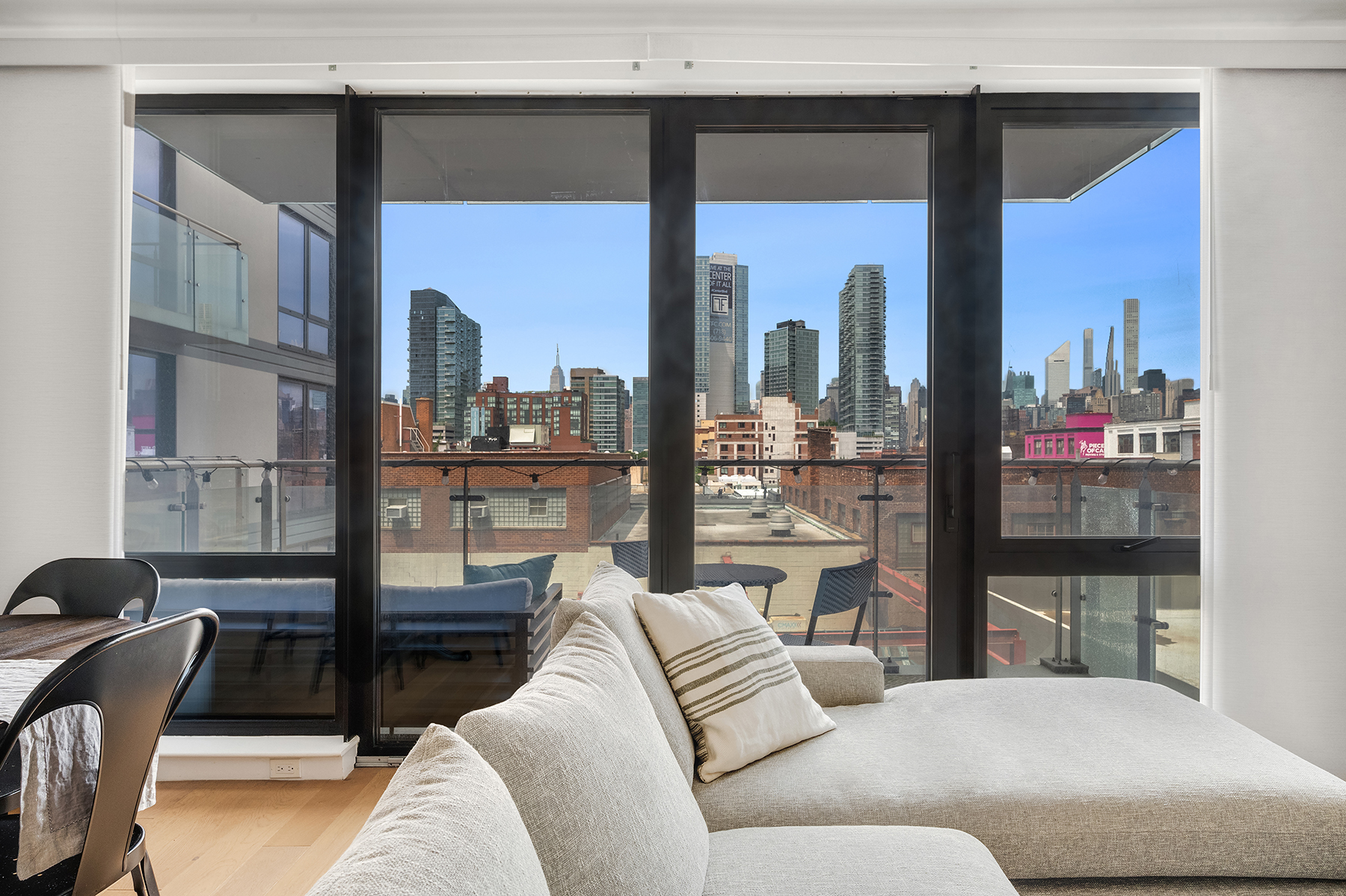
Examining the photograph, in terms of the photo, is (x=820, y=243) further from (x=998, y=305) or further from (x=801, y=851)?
(x=801, y=851)

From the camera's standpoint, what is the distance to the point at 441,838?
66 cm

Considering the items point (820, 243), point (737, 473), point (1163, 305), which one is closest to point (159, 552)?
point (737, 473)

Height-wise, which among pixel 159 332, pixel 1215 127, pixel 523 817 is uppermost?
pixel 1215 127

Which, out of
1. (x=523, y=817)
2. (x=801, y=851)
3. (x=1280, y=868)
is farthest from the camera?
(x=1280, y=868)

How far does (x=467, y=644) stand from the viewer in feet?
9.22

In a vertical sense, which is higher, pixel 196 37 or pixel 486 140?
pixel 196 37

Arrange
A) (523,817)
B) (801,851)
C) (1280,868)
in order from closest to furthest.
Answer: (523,817) → (801,851) → (1280,868)

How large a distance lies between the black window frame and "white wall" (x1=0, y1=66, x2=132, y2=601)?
31 centimetres

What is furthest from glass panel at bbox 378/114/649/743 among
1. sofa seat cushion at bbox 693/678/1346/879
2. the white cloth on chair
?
the white cloth on chair

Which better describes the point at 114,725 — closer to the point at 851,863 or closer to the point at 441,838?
the point at 441,838

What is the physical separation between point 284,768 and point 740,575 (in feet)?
5.86

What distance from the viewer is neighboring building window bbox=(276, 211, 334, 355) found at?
2.72 meters

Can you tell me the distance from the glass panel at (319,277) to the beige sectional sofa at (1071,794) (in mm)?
1706

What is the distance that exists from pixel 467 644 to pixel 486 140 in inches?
77.1
